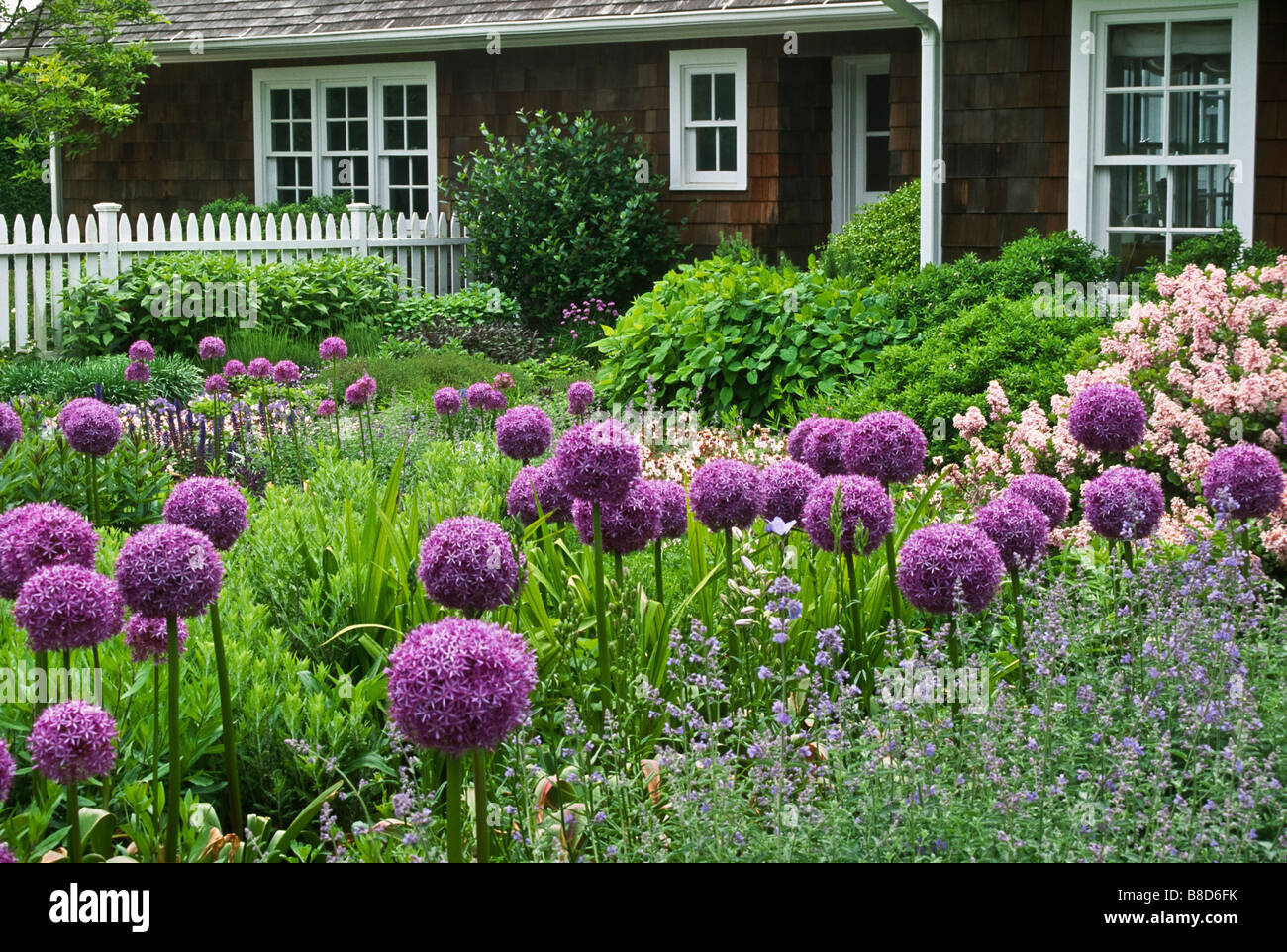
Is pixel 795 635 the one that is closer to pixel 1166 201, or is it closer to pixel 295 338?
pixel 1166 201

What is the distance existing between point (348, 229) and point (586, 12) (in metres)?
3.35

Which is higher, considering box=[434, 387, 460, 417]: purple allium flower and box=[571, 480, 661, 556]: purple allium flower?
box=[434, 387, 460, 417]: purple allium flower

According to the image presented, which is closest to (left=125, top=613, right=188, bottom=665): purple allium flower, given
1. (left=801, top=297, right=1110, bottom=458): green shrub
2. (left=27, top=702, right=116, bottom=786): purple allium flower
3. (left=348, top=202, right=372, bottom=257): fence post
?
(left=27, top=702, right=116, bottom=786): purple allium flower

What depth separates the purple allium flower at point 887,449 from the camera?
3955 millimetres

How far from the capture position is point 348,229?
51.5 feet

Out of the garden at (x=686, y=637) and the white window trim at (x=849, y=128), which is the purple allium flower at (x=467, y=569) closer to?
the garden at (x=686, y=637)

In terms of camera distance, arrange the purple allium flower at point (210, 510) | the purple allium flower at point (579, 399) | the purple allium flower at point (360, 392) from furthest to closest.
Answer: the purple allium flower at point (360, 392) → the purple allium flower at point (579, 399) → the purple allium flower at point (210, 510)

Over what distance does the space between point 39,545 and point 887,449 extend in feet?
6.90

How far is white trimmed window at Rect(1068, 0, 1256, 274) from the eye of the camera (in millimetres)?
9977

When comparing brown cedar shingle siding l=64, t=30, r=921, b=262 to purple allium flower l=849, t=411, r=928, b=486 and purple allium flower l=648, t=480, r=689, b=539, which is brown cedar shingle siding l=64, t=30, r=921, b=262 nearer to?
purple allium flower l=849, t=411, r=928, b=486

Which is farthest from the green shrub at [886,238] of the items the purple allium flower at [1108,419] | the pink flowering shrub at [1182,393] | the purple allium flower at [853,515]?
the purple allium flower at [853,515]

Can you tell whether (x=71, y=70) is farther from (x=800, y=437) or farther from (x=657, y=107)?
(x=800, y=437)

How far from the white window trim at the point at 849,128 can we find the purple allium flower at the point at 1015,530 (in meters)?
12.4

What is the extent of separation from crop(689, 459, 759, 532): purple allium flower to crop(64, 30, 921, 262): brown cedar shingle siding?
36.2 ft
